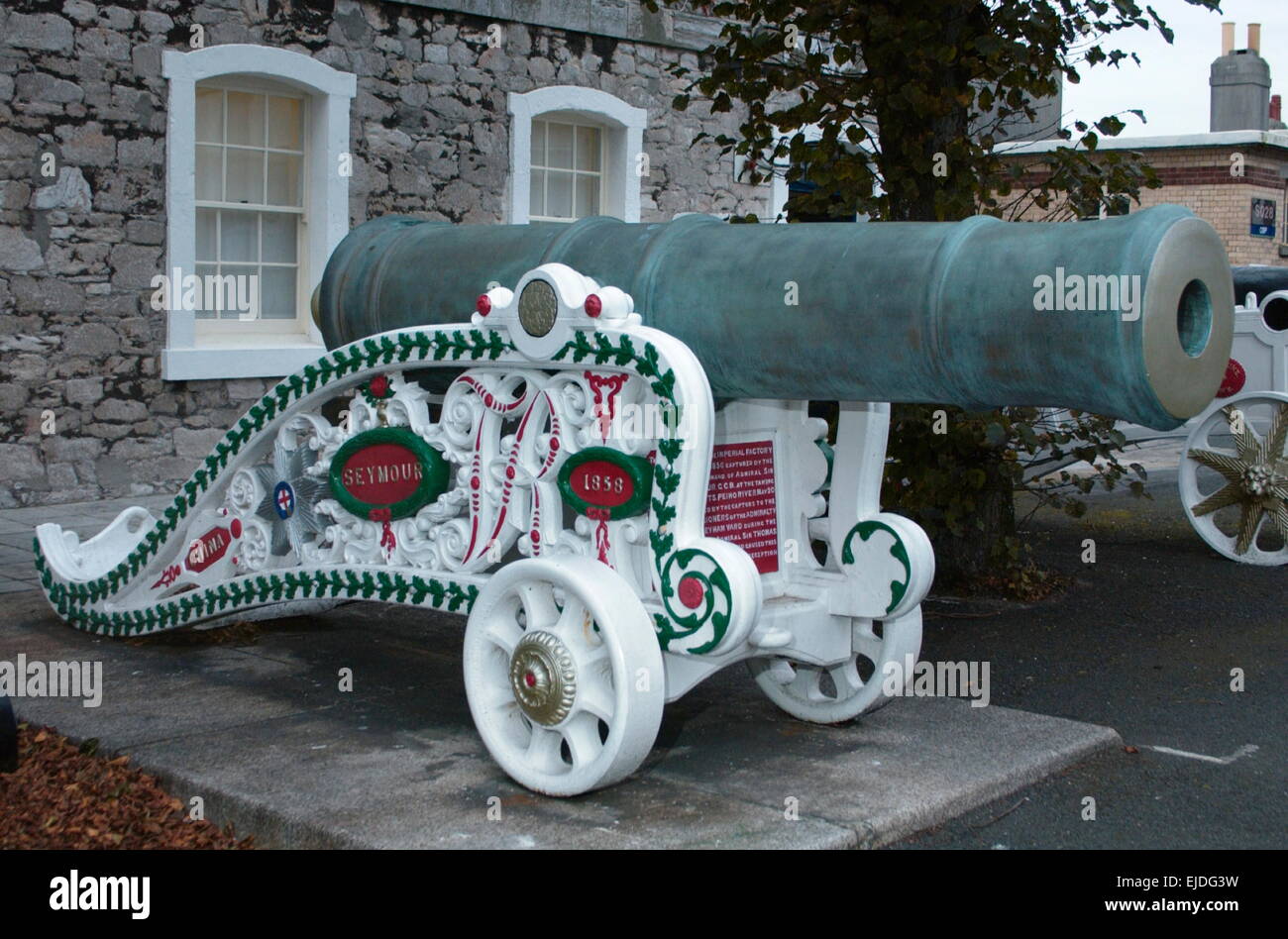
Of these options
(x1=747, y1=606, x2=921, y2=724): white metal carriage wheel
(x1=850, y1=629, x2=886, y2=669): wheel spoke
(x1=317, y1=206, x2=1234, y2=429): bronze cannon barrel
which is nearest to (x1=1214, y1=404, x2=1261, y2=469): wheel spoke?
(x1=747, y1=606, x2=921, y2=724): white metal carriage wheel

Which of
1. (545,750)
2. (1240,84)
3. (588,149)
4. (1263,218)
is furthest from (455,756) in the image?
(1240,84)

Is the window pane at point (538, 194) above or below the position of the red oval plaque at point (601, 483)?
above

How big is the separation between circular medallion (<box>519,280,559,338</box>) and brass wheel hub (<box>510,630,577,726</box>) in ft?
2.74

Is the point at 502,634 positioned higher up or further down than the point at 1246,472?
further down

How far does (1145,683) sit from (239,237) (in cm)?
711

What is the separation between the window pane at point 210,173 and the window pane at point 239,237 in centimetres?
16

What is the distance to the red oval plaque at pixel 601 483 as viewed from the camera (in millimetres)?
4312

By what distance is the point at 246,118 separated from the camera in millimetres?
10906

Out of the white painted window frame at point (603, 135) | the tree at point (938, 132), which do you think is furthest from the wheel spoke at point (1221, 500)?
the white painted window frame at point (603, 135)

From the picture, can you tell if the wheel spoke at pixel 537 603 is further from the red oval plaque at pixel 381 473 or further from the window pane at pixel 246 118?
the window pane at pixel 246 118

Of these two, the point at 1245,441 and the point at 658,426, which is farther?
the point at 1245,441

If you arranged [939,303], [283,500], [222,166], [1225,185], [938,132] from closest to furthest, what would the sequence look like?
[939,303] → [283,500] → [938,132] → [222,166] → [1225,185]

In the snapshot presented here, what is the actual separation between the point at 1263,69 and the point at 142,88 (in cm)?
2196

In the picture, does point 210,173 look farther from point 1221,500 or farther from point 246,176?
point 1221,500
